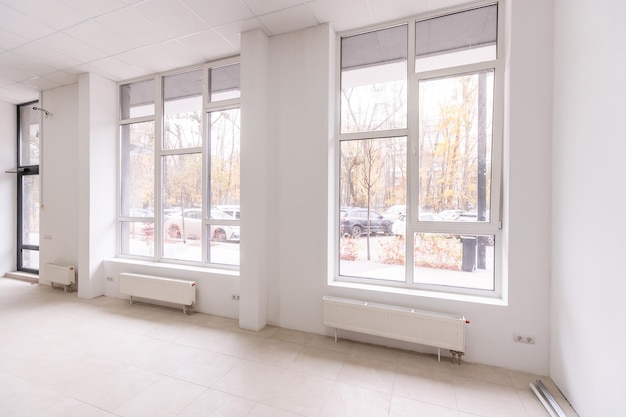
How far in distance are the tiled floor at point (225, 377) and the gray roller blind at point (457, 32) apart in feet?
10.7

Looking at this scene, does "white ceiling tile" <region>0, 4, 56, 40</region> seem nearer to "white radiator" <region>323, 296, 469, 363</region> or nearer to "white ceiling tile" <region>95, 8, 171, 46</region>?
"white ceiling tile" <region>95, 8, 171, 46</region>

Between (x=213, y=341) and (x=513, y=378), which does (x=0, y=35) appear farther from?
(x=513, y=378)

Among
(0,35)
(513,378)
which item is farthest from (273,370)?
(0,35)

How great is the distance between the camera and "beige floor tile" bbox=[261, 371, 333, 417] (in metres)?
2.04

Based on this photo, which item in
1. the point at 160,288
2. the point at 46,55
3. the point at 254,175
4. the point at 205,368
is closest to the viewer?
the point at 205,368

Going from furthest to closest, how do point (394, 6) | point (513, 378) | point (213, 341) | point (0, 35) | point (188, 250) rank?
point (188, 250)
point (0, 35)
point (213, 341)
point (394, 6)
point (513, 378)

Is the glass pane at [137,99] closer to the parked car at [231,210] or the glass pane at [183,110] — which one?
the glass pane at [183,110]

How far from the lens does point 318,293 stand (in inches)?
127

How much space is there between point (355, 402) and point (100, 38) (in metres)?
4.90

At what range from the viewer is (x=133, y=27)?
3.19m

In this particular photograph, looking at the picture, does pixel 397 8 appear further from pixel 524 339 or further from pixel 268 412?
pixel 268 412

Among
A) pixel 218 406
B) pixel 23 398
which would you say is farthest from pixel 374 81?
pixel 23 398

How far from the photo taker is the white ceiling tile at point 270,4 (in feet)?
9.04

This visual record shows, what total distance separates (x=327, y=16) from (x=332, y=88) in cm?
73
